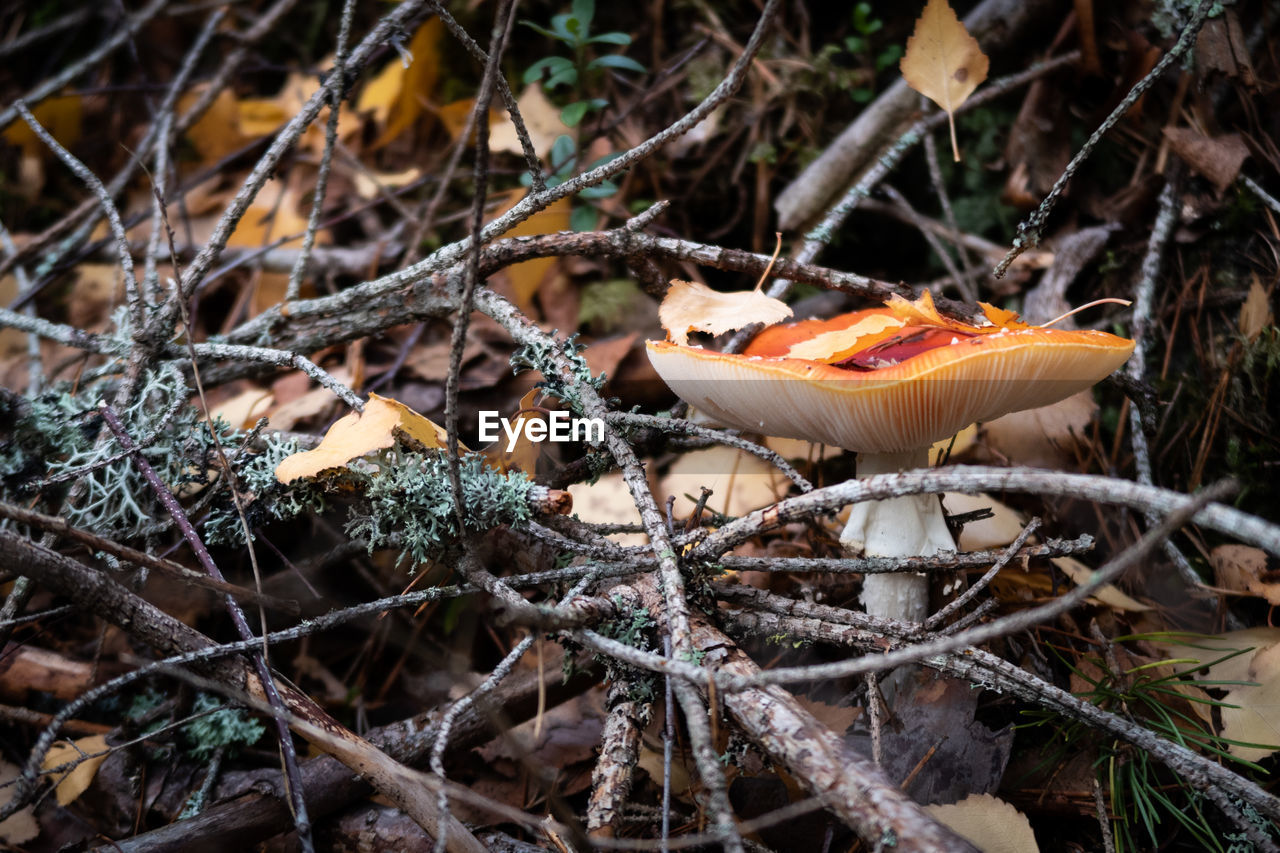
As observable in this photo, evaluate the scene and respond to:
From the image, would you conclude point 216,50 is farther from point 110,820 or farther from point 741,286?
point 110,820

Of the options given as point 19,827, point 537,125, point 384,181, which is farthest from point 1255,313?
point 19,827

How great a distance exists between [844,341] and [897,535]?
47cm

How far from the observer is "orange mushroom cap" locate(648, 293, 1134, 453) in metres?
1.24

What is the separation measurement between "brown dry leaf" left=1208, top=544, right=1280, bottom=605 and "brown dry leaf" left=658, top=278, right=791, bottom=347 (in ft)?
3.88

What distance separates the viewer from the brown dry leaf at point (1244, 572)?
1662mm

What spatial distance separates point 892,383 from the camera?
4.04ft

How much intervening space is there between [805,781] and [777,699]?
0.42 feet

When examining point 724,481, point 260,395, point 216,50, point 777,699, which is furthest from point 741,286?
point 216,50

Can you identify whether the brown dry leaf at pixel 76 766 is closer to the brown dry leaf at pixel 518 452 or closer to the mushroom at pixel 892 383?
the brown dry leaf at pixel 518 452

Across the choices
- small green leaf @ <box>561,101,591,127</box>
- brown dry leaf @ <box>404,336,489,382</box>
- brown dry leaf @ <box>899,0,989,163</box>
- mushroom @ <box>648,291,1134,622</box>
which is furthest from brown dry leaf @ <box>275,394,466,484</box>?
brown dry leaf @ <box>899,0,989,163</box>

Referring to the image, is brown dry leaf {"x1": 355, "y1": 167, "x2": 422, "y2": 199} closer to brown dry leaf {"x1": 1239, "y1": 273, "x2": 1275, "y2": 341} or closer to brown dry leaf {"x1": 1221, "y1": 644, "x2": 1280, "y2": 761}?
brown dry leaf {"x1": 1239, "y1": 273, "x2": 1275, "y2": 341}

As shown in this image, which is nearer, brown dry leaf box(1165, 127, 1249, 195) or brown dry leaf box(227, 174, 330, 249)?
brown dry leaf box(1165, 127, 1249, 195)

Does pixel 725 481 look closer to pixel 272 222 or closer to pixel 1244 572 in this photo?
pixel 1244 572

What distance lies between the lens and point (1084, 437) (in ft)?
6.83
